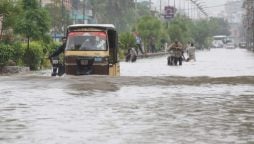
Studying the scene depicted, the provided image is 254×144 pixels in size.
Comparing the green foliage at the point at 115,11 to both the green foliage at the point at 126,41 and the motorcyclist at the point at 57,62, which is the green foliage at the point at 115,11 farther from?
the motorcyclist at the point at 57,62

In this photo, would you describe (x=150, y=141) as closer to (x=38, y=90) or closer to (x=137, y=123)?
(x=137, y=123)

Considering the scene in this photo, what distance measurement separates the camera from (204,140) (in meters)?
9.49

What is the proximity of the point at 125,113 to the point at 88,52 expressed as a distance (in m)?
12.8

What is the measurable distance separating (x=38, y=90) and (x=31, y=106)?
12.9 ft

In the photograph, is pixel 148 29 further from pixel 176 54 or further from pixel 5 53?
pixel 5 53

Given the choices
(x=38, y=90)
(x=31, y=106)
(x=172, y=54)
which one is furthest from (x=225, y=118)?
(x=172, y=54)

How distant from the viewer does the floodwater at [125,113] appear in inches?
384

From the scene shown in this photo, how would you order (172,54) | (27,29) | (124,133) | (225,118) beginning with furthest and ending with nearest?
(172,54), (27,29), (225,118), (124,133)

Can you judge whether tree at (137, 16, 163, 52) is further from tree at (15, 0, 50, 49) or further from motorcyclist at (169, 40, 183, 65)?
tree at (15, 0, 50, 49)

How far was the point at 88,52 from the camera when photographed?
25203 millimetres

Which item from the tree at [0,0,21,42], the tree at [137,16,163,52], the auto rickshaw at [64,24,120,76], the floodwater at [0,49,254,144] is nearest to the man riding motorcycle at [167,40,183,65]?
the tree at [0,0,21,42]

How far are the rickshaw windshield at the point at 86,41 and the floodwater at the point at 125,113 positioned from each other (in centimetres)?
583

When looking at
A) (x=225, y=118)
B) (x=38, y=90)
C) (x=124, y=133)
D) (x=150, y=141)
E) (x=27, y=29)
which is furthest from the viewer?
(x=27, y=29)

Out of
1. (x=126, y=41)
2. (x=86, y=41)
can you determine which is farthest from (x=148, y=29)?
(x=86, y=41)
